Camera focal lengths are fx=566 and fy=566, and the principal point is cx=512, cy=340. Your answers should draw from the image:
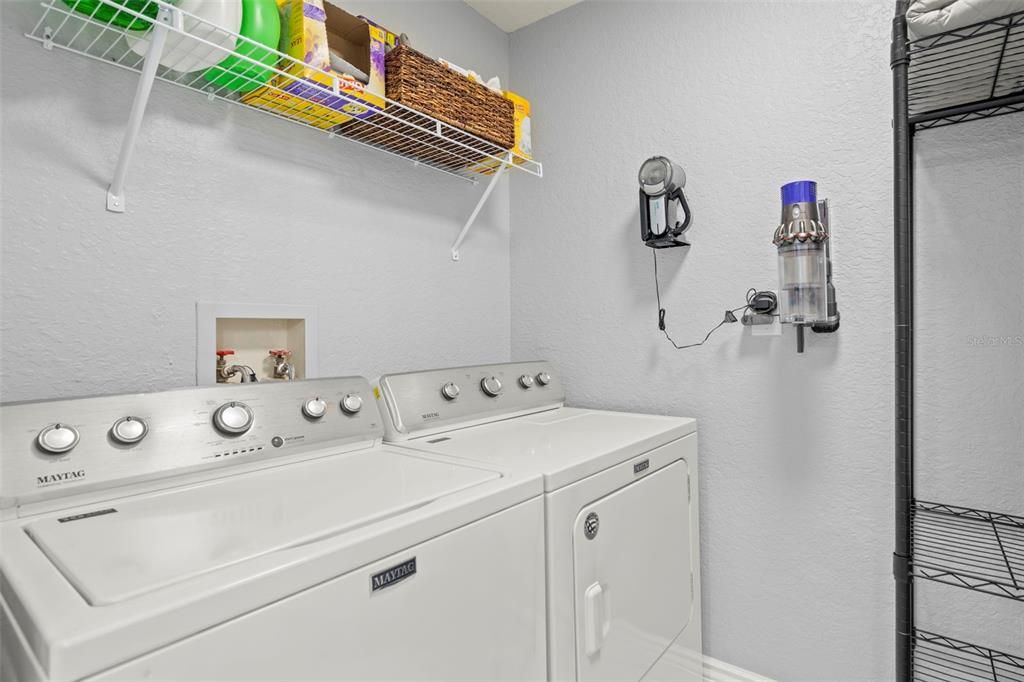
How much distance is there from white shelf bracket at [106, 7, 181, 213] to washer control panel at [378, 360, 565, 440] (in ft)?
2.45

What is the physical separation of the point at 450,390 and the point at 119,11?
1.14m

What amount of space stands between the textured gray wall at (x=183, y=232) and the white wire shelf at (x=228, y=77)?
0.10ft

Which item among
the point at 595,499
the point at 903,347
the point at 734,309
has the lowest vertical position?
the point at 595,499

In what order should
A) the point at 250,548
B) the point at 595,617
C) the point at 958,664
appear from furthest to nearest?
the point at 958,664 < the point at 595,617 < the point at 250,548

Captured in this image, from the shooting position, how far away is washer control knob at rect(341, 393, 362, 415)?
1.38m

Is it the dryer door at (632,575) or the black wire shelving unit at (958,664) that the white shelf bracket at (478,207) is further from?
the black wire shelving unit at (958,664)

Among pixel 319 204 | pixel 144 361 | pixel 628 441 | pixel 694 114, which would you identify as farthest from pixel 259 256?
pixel 694 114

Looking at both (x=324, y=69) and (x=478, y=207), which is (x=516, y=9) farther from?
(x=324, y=69)

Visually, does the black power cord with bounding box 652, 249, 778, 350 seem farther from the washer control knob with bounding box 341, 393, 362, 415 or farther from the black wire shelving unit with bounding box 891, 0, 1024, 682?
the washer control knob with bounding box 341, 393, 362, 415

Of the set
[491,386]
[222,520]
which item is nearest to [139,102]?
[222,520]

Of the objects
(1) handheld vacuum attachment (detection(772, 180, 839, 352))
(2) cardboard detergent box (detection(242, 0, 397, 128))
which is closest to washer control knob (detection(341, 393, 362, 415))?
(2) cardboard detergent box (detection(242, 0, 397, 128))

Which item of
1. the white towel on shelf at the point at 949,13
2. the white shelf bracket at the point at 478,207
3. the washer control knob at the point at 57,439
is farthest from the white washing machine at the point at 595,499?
the white towel on shelf at the point at 949,13

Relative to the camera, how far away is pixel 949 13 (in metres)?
1.13

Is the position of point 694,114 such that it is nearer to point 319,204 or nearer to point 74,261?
point 319,204
